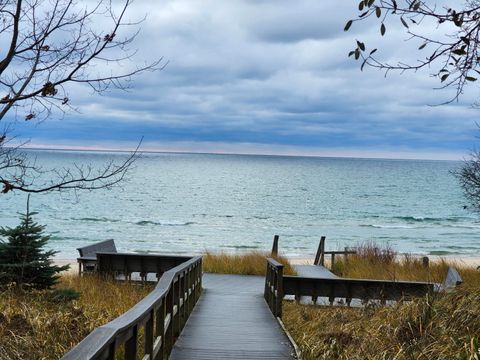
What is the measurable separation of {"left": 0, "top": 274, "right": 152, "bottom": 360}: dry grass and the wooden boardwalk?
47.9 inches

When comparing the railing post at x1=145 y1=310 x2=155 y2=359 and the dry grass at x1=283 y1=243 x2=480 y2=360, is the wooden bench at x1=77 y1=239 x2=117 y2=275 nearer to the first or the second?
the dry grass at x1=283 y1=243 x2=480 y2=360

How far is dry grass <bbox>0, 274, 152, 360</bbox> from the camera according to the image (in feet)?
21.6

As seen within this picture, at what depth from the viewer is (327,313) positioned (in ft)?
35.4

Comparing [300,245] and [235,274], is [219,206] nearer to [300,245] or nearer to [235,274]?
[300,245]

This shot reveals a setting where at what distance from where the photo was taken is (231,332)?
8.98 m

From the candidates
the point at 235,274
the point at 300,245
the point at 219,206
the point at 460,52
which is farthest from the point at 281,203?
the point at 460,52

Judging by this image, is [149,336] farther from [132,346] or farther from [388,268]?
[388,268]

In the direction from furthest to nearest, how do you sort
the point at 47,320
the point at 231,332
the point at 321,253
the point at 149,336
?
the point at 321,253 → the point at 231,332 → the point at 47,320 → the point at 149,336

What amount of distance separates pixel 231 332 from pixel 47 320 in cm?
270

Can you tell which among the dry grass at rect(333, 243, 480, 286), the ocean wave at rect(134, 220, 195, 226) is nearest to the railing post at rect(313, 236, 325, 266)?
the dry grass at rect(333, 243, 480, 286)

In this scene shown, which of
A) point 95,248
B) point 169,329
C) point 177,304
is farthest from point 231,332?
point 95,248

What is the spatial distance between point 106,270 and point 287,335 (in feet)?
25.3

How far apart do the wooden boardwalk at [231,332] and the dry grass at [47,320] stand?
1.22 m

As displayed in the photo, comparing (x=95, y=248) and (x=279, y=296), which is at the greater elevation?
(x=279, y=296)
